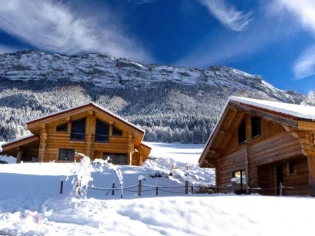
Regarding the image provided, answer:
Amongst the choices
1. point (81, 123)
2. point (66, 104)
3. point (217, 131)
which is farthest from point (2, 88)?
point (217, 131)

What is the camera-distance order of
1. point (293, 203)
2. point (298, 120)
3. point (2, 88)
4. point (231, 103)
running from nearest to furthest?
point (293, 203) → point (298, 120) → point (231, 103) → point (2, 88)

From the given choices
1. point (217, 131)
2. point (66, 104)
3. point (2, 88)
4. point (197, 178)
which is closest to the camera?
point (217, 131)

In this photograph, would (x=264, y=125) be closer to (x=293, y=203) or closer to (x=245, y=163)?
(x=245, y=163)

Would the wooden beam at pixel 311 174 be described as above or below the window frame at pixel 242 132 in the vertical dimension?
below

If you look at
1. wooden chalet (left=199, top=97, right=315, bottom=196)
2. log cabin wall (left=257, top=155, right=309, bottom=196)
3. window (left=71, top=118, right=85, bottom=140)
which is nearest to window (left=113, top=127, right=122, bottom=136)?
window (left=71, top=118, right=85, bottom=140)

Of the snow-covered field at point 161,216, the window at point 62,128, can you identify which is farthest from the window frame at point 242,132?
the window at point 62,128

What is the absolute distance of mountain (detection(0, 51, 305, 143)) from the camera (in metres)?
86.1

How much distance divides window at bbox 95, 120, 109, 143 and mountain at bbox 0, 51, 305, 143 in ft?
151

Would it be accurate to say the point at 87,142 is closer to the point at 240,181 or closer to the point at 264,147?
the point at 240,181

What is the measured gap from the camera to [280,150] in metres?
13.4

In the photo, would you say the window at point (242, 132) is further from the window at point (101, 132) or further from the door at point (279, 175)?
the window at point (101, 132)

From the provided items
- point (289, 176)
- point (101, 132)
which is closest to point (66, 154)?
point (101, 132)

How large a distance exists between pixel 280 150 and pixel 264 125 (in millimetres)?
1803

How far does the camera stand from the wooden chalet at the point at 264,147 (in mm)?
11492
